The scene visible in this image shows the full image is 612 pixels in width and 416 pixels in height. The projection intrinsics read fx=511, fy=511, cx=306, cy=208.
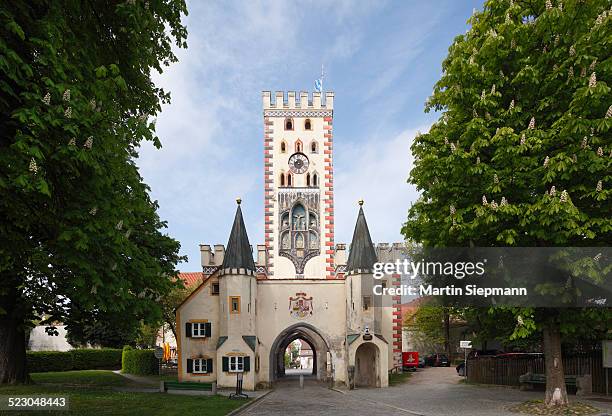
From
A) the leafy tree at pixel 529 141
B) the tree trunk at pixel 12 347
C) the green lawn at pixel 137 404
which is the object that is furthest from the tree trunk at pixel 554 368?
the tree trunk at pixel 12 347

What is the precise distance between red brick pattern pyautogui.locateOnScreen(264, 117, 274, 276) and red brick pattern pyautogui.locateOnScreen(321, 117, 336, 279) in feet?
14.7

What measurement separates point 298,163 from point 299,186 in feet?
7.17

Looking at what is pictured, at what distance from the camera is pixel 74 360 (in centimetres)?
4003

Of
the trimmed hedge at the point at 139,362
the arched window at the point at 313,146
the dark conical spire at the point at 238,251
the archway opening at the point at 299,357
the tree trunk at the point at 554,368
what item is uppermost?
the arched window at the point at 313,146

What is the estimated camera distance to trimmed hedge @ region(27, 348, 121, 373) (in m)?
37.1

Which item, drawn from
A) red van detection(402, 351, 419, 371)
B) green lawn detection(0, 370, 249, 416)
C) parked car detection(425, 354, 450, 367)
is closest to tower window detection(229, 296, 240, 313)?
green lawn detection(0, 370, 249, 416)

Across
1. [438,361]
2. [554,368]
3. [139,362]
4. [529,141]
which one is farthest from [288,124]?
[554,368]

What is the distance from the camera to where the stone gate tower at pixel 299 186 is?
42781mm

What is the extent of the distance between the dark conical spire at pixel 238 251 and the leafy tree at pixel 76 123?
1552cm

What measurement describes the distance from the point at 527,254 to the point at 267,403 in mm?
12696

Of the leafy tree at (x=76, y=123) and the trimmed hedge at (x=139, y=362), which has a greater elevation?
the leafy tree at (x=76, y=123)

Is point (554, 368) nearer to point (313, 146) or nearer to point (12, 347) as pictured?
Answer: point (12, 347)

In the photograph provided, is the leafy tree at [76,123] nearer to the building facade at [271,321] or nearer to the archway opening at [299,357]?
the building facade at [271,321]

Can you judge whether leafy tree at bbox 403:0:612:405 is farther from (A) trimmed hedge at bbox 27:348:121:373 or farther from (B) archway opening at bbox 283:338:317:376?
(B) archway opening at bbox 283:338:317:376
